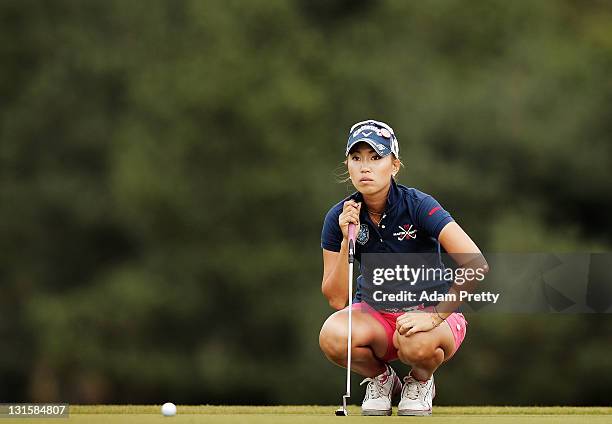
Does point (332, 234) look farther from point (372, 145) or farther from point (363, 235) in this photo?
point (372, 145)

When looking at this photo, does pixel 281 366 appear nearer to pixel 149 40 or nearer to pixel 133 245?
pixel 133 245

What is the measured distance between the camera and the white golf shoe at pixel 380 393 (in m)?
4.54

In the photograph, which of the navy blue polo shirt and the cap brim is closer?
the cap brim

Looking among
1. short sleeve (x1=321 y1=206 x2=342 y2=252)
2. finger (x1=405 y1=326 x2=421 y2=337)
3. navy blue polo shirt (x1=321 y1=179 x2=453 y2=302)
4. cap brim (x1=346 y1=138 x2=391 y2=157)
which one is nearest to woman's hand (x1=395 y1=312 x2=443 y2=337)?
finger (x1=405 y1=326 x2=421 y2=337)

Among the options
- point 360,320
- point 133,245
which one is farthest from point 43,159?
point 360,320

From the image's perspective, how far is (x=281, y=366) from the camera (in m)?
13.6

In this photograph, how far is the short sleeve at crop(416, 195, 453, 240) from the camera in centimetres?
443

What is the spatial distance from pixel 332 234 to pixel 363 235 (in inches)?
4.5

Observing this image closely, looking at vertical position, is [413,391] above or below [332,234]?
below

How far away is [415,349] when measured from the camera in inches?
175

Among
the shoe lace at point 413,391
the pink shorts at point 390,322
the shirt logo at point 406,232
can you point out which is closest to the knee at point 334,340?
the pink shorts at point 390,322

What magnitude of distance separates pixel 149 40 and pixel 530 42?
4.63 metres

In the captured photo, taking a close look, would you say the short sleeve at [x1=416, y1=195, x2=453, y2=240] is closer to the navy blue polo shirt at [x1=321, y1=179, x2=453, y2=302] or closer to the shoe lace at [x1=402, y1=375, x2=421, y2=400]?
the navy blue polo shirt at [x1=321, y1=179, x2=453, y2=302]

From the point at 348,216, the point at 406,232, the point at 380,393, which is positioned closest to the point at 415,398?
the point at 380,393
